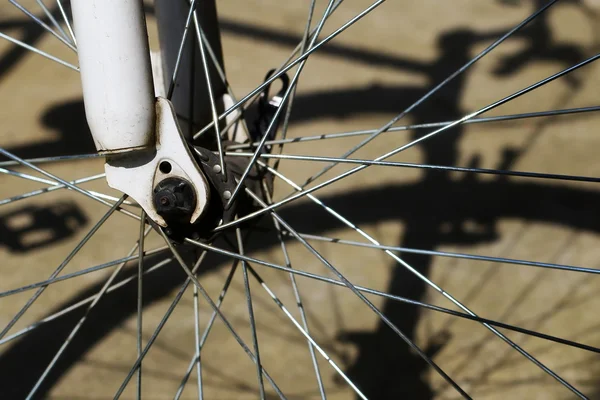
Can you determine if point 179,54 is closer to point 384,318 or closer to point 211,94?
point 211,94

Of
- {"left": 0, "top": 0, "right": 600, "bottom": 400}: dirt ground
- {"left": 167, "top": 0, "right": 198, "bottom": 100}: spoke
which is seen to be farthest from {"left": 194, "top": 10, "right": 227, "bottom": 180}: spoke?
{"left": 0, "top": 0, "right": 600, "bottom": 400}: dirt ground

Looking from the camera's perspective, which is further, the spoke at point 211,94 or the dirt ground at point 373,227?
the dirt ground at point 373,227

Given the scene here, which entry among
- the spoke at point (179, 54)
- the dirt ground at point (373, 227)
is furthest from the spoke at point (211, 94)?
the dirt ground at point (373, 227)

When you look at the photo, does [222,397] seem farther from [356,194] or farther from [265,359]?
[356,194]

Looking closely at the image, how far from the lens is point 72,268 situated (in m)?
1.20

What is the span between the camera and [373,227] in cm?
127

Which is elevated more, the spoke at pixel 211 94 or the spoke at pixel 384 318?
the spoke at pixel 211 94

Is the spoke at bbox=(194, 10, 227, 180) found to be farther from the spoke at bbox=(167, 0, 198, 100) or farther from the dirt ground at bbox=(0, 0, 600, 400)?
the dirt ground at bbox=(0, 0, 600, 400)

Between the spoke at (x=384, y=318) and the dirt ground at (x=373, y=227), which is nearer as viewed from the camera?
the spoke at (x=384, y=318)

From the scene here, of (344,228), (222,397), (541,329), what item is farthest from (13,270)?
(541,329)

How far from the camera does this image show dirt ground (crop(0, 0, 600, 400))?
112cm

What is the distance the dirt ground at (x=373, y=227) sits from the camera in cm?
112

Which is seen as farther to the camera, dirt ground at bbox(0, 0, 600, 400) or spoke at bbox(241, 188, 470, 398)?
dirt ground at bbox(0, 0, 600, 400)

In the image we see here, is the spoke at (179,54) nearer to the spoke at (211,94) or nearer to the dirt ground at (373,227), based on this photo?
the spoke at (211,94)
